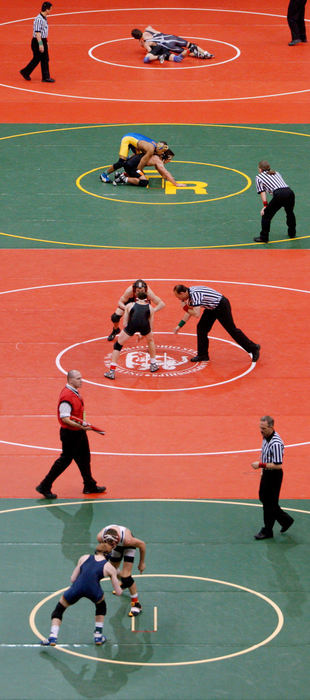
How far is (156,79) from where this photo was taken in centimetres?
4322

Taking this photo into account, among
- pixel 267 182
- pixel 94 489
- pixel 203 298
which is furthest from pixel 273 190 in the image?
pixel 94 489

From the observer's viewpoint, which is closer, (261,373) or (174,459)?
(174,459)

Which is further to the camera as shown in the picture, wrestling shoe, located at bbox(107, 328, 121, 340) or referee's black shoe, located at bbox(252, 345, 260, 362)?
wrestling shoe, located at bbox(107, 328, 121, 340)

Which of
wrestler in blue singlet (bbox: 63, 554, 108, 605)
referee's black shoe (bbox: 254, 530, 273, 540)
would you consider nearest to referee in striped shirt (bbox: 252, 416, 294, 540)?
referee's black shoe (bbox: 254, 530, 273, 540)

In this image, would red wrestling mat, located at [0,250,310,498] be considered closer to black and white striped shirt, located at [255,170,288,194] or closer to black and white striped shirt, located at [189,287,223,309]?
black and white striped shirt, located at [189,287,223,309]

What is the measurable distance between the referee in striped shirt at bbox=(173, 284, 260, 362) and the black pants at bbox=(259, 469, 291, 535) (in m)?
5.87

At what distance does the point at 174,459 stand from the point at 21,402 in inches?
140

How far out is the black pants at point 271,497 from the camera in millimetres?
17781

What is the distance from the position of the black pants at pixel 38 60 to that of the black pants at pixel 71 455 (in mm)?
23818

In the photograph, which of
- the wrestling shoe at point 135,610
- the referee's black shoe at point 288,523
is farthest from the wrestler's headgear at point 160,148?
the wrestling shoe at point 135,610

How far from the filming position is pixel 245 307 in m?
26.9

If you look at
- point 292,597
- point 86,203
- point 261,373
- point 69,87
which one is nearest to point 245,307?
point 261,373

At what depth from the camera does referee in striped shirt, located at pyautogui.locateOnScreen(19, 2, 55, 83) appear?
3978 cm

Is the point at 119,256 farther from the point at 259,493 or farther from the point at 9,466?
the point at 259,493
